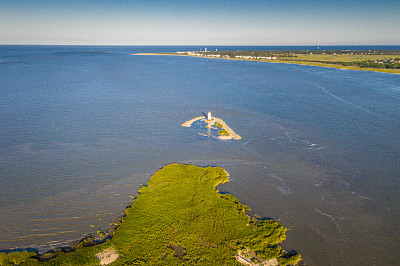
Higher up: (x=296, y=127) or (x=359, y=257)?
(x=296, y=127)

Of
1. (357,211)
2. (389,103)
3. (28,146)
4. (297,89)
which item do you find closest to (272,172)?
(357,211)

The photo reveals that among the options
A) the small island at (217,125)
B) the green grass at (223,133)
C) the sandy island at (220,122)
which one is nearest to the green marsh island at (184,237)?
the sandy island at (220,122)

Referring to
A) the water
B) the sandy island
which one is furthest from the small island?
the water

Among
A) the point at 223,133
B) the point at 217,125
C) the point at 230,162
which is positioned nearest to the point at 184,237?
the point at 230,162

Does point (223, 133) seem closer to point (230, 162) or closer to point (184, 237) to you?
point (230, 162)

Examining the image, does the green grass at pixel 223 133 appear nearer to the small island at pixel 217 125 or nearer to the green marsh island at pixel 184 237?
the small island at pixel 217 125

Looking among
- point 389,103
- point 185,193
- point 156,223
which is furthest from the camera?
point 389,103

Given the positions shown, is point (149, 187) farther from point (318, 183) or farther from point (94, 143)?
point (318, 183)
